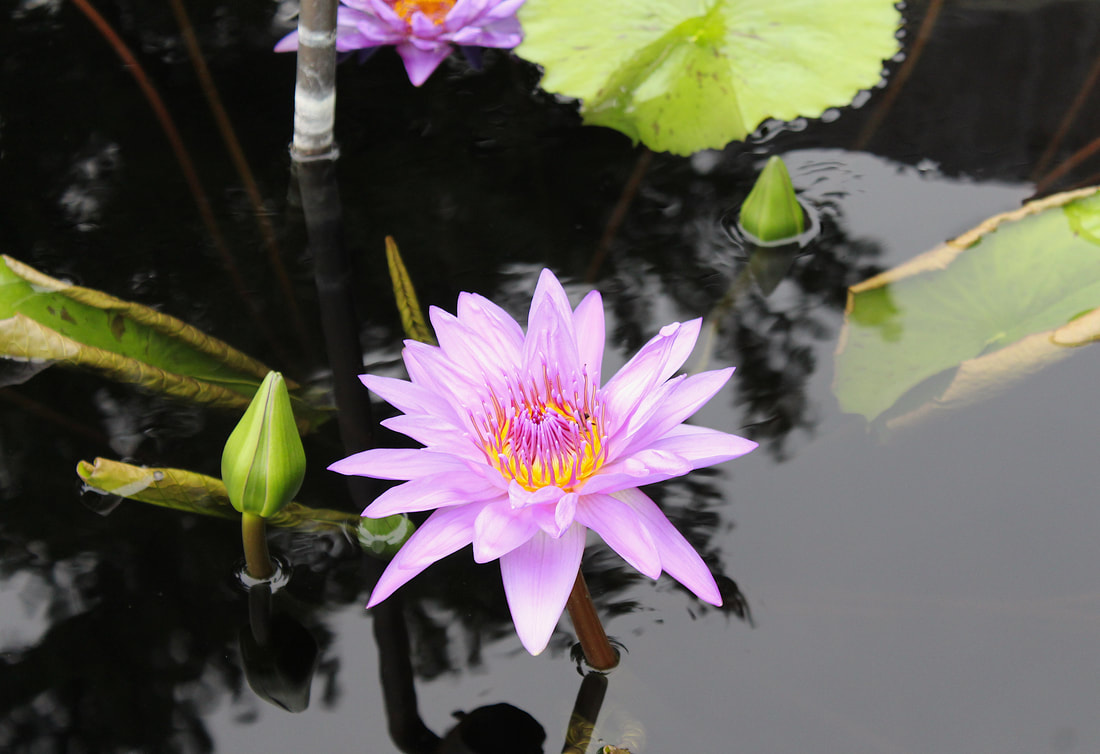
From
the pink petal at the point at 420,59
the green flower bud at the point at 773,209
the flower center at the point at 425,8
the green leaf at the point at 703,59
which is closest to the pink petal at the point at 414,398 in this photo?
the green flower bud at the point at 773,209

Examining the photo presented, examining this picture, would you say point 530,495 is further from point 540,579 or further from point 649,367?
point 649,367

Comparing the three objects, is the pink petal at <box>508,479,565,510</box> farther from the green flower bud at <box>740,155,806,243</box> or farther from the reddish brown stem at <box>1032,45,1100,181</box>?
the reddish brown stem at <box>1032,45,1100,181</box>

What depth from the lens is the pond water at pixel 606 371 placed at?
135 centimetres

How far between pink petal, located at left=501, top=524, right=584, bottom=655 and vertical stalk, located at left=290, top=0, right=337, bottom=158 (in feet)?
4.39

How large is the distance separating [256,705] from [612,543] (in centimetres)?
63

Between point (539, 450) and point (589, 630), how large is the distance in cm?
30

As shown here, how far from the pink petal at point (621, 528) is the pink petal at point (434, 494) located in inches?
4.9

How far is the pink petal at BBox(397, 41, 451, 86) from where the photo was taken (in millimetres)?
2373

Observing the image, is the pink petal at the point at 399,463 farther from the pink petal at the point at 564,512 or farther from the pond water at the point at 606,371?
the pond water at the point at 606,371

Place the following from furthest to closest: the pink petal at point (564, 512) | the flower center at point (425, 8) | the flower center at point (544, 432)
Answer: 1. the flower center at point (425, 8)
2. the flower center at point (544, 432)
3. the pink petal at point (564, 512)

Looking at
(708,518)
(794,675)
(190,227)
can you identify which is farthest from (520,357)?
(190,227)

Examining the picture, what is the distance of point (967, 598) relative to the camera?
1469mm

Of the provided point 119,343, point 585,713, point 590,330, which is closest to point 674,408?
point 590,330

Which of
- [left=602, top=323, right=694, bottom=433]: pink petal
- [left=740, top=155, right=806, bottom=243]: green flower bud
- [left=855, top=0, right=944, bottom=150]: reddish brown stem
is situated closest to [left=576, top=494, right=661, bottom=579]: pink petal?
[left=602, top=323, right=694, bottom=433]: pink petal
